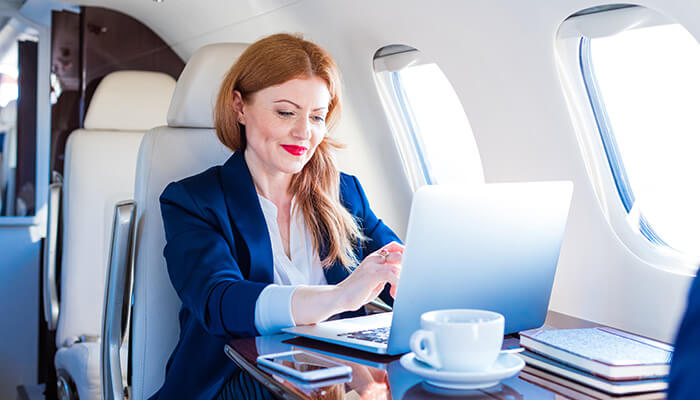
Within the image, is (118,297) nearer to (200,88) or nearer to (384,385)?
(200,88)

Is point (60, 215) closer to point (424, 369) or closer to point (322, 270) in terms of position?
point (322, 270)

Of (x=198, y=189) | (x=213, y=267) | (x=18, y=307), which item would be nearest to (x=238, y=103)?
(x=198, y=189)

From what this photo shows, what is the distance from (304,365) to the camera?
1.06 metres

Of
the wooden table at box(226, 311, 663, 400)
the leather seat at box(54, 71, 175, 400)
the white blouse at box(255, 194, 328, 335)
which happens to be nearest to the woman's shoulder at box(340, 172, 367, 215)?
the white blouse at box(255, 194, 328, 335)

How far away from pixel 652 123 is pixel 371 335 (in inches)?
45.4

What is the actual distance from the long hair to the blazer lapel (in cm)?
14

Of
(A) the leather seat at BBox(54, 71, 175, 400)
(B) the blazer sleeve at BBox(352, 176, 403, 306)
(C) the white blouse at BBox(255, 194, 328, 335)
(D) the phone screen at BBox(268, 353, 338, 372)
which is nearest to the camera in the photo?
(D) the phone screen at BBox(268, 353, 338, 372)

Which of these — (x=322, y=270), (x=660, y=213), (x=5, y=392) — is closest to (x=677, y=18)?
(x=660, y=213)

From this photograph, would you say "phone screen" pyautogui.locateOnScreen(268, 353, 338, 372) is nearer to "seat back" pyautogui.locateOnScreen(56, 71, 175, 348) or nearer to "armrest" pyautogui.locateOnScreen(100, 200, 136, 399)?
"armrest" pyautogui.locateOnScreen(100, 200, 136, 399)

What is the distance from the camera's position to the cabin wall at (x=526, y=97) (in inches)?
69.2

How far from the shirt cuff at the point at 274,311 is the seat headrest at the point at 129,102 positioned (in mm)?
1734

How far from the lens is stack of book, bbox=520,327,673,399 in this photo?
0.98 meters

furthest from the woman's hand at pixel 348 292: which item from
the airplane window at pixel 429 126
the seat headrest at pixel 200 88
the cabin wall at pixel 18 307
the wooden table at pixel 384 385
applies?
the cabin wall at pixel 18 307

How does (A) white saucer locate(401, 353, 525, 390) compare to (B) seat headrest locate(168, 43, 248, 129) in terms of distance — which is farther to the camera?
(B) seat headrest locate(168, 43, 248, 129)
